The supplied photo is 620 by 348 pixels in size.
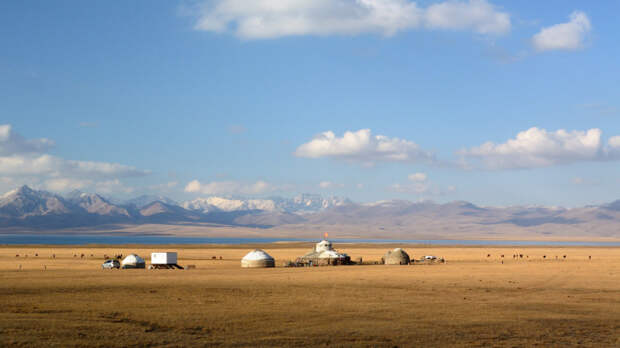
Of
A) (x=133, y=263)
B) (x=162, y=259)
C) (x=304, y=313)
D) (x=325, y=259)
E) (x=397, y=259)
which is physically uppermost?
(x=162, y=259)

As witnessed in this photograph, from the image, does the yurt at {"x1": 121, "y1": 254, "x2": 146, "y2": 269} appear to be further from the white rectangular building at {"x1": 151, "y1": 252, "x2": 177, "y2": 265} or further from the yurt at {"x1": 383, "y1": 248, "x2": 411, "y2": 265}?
the yurt at {"x1": 383, "y1": 248, "x2": 411, "y2": 265}

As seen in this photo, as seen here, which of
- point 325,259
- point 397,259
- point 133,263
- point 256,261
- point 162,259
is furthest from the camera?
point 397,259

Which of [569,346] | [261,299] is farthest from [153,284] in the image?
[569,346]

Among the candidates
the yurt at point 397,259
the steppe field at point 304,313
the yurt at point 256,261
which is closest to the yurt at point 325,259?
the yurt at point 397,259

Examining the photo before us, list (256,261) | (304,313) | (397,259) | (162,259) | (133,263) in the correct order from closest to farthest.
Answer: (304,313), (133,263), (162,259), (256,261), (397,259)

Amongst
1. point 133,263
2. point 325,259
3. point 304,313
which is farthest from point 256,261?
point 304,313

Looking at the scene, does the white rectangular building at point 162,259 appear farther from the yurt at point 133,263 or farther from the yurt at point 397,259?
the yurt at point 397,259

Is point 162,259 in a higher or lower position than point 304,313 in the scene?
higher

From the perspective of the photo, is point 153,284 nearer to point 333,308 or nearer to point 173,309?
point 173,309

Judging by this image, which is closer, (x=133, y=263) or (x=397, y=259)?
(x=133, y=263)

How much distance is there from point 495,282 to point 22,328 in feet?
126

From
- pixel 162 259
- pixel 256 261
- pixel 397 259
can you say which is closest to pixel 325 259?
pixel 397 259

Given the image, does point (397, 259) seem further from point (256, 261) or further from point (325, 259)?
point (256, 261)

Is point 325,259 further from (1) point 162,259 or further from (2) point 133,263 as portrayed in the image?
(2) point 133,263
